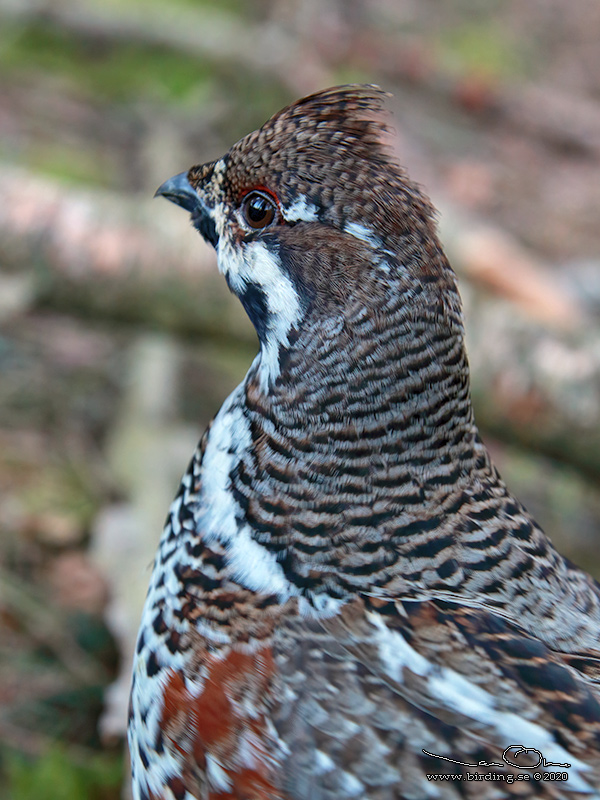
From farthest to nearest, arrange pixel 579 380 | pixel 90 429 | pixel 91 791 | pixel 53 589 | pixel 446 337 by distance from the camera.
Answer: pixel 90 429
pixel 579 380
pixel 53 589
pixel 91 791
pixel 446 337

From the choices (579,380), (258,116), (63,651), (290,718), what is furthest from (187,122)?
(290,718)

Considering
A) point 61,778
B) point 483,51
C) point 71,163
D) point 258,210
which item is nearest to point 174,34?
point 71,163

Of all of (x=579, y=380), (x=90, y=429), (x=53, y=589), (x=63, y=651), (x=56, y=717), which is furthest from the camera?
(x=90, y=429)

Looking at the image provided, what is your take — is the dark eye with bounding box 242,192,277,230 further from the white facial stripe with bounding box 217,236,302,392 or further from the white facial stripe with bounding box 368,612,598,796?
Answer: the white facial stripe with bounding box 368,612,598,796

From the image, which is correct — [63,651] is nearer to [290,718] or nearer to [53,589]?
[53,589]

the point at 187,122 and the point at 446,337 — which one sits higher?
the point at 187,122

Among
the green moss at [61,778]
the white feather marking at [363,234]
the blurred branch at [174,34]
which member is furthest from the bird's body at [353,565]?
the blurred branch at [174,34]
